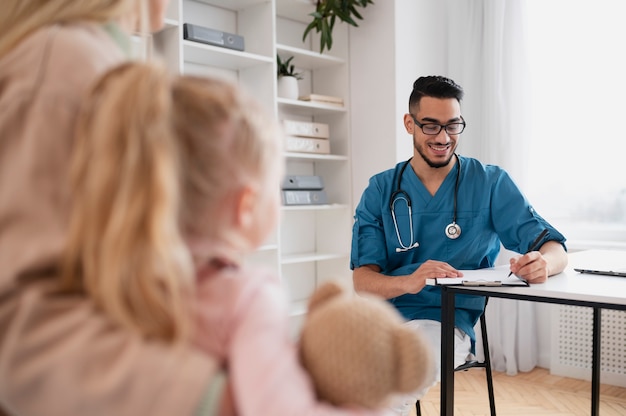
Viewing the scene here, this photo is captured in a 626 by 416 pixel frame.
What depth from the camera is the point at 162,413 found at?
1.85 ft

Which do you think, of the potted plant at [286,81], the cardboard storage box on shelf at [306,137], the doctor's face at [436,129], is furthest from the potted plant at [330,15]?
the doctor's face at [436,129]

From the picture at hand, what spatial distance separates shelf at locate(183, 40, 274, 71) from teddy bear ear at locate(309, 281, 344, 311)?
2368mm

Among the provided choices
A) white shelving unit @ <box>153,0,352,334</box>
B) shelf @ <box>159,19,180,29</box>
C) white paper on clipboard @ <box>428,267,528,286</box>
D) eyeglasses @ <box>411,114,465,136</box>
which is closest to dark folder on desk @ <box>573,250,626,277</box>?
white paper on clipboard @ <box>428,267,528,286</box>

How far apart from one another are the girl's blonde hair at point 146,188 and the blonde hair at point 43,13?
0.12 meters

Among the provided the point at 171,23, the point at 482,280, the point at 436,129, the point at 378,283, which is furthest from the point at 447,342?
the point at 171,23

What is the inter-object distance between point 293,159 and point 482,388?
1744 millimetres

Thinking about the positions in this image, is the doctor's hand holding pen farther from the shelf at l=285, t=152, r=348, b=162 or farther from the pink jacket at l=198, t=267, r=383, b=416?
the shelf at l=285, t=152, r=348, b=162

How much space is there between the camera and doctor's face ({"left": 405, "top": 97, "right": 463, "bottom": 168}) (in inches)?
89.7

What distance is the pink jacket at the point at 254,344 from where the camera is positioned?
58 centimetres

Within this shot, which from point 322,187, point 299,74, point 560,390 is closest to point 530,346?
point 560,390

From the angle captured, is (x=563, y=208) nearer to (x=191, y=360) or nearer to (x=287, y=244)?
(x=287, y=244)

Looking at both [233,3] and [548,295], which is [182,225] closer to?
[548,295]

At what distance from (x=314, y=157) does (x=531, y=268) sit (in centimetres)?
191

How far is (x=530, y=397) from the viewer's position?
3123 mm
